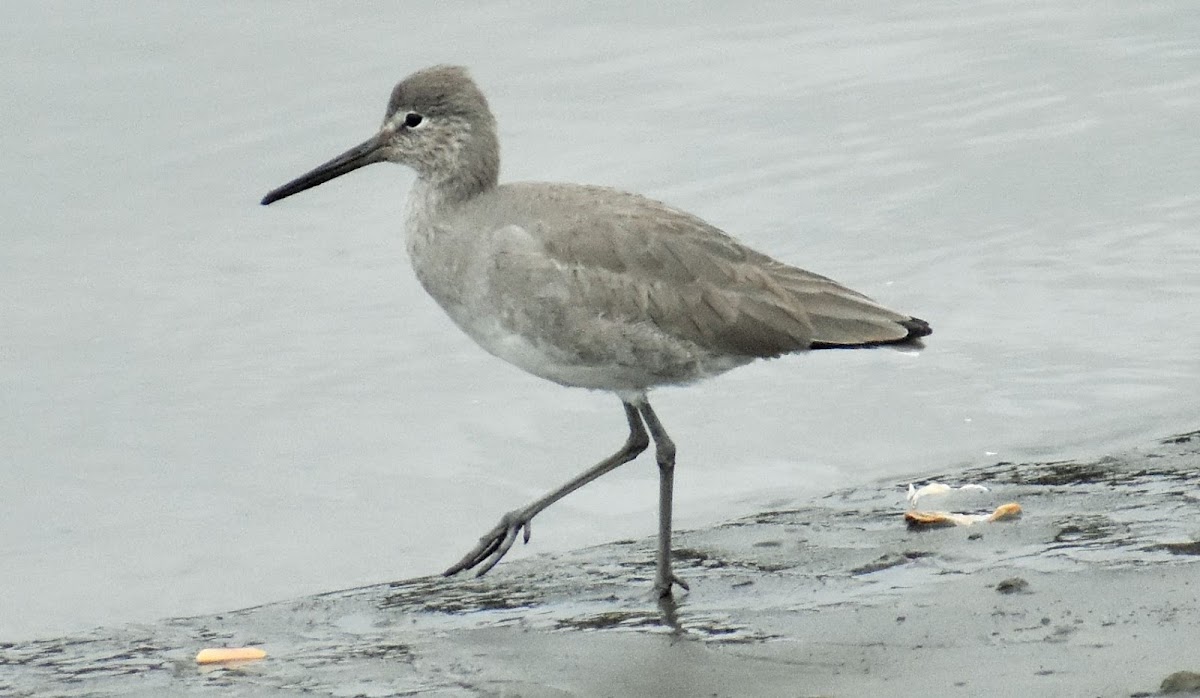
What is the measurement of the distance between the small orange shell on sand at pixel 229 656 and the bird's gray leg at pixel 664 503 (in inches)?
53.9

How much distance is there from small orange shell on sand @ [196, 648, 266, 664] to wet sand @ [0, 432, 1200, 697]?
61 mm

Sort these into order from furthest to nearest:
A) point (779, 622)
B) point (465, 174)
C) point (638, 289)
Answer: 1. point (465, 174)
2. point (638, 289)
3. point (779, 622)

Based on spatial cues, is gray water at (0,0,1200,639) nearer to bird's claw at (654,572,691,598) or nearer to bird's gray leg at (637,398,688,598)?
bird's gray leg at (637,398,688,598)

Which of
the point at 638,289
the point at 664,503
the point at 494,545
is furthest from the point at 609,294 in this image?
the point at 494,545

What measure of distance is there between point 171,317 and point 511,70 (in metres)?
3.43

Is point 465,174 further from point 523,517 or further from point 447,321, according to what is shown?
point 447,321

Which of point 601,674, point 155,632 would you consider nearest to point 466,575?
point 155,632

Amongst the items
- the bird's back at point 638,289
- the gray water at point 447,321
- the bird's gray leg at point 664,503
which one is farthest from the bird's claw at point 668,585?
the gray water at point 447,321

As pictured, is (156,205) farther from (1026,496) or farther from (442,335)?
(1026,496)

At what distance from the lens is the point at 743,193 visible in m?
10.8

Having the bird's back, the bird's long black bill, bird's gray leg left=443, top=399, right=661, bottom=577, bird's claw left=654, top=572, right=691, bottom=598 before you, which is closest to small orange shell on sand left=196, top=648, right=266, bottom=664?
bird's gray leg left=443, top=399, right=661, bottom=577

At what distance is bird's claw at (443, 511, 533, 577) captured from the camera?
717cm

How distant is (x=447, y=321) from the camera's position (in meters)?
10.0

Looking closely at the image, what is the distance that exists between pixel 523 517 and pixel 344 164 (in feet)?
5.48
